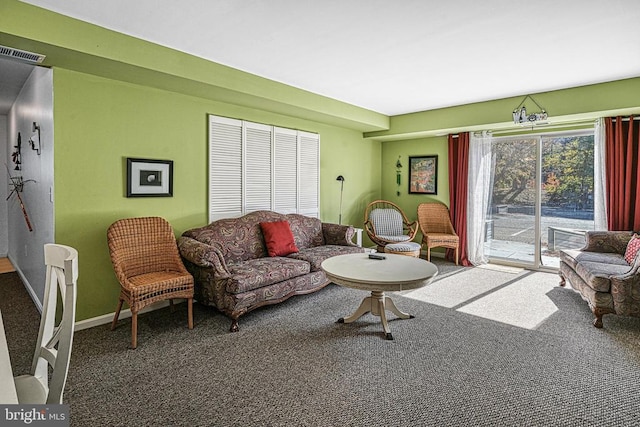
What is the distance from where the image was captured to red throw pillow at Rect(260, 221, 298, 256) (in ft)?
14.2

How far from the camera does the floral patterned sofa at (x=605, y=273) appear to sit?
319 centimetres

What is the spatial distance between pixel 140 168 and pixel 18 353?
1.84 m

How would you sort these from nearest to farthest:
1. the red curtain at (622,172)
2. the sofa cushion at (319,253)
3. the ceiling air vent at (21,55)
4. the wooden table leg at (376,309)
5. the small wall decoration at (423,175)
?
the ceiling air vent at (21,55), the wooden table leg at (376,309), the sofa cushion at (319,253), the red curtain at (622,172), the small wall decoration at (423,175)

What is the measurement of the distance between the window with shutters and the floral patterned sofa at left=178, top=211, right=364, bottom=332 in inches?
10.4

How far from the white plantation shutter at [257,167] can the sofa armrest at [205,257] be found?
1260 millimetres

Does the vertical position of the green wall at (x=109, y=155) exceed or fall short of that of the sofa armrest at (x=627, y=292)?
it exceeds it

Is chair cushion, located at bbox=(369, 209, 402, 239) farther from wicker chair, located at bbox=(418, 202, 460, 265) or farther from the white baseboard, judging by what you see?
the white baseboard

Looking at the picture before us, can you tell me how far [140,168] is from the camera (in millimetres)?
3602

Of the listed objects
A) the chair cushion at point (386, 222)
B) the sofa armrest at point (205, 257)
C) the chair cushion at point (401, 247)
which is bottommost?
the chair cushion at point (401, 247)

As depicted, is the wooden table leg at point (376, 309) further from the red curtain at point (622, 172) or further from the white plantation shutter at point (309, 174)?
the red curtain at point (622, 172)

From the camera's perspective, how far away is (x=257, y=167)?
476 cm

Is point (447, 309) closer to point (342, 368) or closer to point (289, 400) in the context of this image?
point (342, 368)

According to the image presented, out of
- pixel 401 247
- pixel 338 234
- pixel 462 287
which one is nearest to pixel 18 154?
pixel 338 234

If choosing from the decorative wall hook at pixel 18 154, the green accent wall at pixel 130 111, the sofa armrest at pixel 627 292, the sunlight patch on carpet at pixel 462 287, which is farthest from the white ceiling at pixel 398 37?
the decorative wall hook at pixel 18 154
